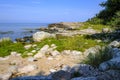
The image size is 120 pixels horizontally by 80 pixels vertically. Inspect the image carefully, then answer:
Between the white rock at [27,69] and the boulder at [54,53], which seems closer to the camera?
the white rock at [27,69]

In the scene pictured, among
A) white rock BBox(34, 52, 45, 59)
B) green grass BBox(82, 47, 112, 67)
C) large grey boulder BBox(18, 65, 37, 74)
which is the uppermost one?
green grass BBox(82, 47, 112, 67)

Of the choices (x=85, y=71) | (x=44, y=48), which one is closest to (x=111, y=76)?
(x=85, y=71)

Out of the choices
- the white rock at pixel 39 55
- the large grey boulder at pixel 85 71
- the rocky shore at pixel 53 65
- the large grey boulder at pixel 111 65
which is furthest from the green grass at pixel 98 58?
the white rock at pixel 39 55

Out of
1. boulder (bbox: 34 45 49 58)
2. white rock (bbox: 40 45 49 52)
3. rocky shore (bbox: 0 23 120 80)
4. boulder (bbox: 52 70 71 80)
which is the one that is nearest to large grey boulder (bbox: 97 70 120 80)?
rocky shore (bbox: 0 23 120 80)

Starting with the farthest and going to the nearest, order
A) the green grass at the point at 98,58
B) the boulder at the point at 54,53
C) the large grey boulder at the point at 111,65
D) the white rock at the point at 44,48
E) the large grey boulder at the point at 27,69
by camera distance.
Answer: the white rock at the point at 44,48
the boulder at the point at 54,53
the large grey boulder at the point at 27,69
the green grass at the point at 98,58
the large grey boulder at the point at 111,65

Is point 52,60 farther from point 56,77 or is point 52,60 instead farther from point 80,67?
point 56,77

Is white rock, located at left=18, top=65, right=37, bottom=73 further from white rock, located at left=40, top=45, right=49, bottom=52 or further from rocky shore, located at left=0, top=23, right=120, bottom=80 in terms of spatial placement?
white rock, located at left=40, top=45, right=49, bottom=52

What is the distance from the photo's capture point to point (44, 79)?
256 inches

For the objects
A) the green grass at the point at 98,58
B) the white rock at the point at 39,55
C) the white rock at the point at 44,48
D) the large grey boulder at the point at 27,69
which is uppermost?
the green grass at the point at 98,58

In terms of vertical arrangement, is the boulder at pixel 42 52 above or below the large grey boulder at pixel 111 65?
below

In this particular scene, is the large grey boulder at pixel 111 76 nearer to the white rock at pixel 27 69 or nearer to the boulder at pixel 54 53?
the white rock at pixel 27 69

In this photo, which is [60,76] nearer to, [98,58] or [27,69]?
[98,58]

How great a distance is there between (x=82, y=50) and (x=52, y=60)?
189cm

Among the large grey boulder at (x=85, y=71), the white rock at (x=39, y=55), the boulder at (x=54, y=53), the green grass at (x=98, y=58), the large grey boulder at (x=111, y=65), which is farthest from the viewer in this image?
the boulder at (x=54, y=53)
